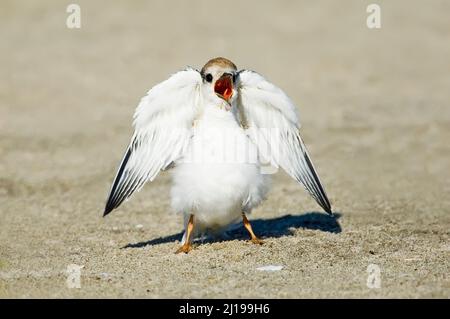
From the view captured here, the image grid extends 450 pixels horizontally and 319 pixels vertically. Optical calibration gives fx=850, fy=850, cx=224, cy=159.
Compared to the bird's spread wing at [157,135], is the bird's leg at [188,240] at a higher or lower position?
lower

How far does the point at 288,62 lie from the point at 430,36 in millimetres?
2852

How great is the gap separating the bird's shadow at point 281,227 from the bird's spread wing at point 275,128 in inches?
19.1

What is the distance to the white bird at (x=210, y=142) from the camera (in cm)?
629

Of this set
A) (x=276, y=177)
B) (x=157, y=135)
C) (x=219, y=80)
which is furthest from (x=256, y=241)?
(x=276, y=177)

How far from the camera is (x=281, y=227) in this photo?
736 centimetres

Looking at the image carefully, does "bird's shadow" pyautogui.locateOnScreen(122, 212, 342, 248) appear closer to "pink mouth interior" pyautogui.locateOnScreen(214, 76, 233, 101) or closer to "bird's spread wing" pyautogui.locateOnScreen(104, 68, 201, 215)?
"bird's spread wing" pyautogui.locateOnScreen(104, 68, 201, 215)

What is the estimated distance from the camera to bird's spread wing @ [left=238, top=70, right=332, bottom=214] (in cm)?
658

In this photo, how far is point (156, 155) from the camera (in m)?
6.52

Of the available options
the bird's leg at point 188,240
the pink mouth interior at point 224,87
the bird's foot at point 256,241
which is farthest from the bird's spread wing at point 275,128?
the bird's leg at point 188,240

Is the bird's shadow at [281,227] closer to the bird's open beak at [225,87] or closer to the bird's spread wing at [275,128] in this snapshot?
the bird's spread wing at [275,128]

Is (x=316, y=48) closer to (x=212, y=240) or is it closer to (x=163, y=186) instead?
(x=163, y=186)

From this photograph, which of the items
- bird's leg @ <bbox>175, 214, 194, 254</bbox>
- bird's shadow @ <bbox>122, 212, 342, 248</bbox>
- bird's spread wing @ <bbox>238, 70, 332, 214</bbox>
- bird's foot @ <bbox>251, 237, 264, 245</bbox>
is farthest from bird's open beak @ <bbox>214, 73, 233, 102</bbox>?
bird's shadow @ <bbox>122, 212, 342, 248</bbox>

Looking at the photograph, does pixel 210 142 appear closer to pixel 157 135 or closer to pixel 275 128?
pixel 157 135
